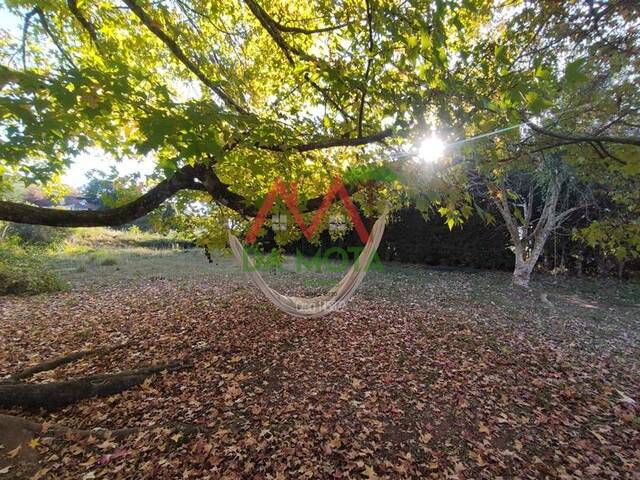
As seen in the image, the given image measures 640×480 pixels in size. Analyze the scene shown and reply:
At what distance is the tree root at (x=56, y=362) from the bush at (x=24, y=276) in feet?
10.5

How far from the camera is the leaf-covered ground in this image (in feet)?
5.33

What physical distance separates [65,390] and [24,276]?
13.9ft

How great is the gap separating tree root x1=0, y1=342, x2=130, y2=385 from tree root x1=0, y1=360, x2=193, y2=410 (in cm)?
31

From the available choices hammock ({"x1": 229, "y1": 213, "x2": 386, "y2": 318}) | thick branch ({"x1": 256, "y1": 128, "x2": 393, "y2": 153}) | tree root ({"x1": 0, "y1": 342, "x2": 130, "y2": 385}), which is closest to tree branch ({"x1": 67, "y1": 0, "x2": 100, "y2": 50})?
thick branch ({"x1": 256, "y1": 128, "x2": 393, "y2": 153})

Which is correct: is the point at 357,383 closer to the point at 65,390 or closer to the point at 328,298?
the point at 328,298

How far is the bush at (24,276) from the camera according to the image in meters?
4.82

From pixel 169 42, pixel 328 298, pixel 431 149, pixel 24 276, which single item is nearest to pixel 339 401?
pixel 328 298

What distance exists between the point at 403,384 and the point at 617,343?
8.52ft

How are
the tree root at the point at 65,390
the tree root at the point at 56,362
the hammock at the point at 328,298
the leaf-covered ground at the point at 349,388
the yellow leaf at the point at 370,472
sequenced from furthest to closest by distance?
1. the hammock at the point at 328,298
2. the tree root at the point at 56,362
3. the tree root at the point at 65,390
4. the leaf-covered ground at the point at 349,388
5. the yellow leaf at the point at 370,472

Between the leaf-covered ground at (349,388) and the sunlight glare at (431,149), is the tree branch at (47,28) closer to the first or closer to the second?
the leaf-covered ground at (349,388)

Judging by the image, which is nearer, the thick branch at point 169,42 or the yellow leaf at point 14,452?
the yellow leaf at point 14,452

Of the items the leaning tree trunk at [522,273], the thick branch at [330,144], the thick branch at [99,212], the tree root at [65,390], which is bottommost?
the tree root at [65,390]

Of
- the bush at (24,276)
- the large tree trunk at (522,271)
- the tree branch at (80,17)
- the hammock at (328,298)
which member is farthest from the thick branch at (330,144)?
the bush at (24,276)

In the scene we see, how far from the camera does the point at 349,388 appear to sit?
7.48 ft
